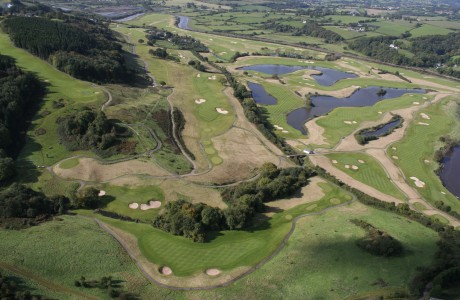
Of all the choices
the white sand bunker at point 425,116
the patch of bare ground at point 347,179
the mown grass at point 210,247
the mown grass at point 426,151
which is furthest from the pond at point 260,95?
the mown grass at point 210,247

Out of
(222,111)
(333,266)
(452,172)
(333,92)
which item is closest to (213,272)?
(333,266)

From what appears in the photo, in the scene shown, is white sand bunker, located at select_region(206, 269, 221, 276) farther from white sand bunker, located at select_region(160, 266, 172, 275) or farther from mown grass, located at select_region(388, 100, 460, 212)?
mown grass, located at select_region(388, 100, 460, 212)

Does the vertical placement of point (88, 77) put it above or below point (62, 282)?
above

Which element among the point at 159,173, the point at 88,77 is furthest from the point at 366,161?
the point at 88,77

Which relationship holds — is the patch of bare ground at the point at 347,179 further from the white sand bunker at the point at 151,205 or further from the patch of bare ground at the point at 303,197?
the white sand bunker at the point at 151,205

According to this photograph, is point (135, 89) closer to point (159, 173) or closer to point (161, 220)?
point (159, 173)
